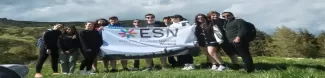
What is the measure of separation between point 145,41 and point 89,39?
2.25 m

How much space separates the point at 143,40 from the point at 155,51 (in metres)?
0.62

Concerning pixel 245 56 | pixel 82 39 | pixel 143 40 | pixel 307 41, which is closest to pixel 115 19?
pixel 143 40

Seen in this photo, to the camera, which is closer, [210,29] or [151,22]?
[210,29]

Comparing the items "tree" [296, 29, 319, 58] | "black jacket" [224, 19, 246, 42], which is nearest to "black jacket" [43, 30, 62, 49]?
"black jacket" [224, 19, 246, 42]

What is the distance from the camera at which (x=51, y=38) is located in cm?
1394

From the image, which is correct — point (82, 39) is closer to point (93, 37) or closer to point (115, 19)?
point (93, 37)

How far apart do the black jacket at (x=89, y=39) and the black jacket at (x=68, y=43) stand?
192 millimetres

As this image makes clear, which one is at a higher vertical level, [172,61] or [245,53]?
[245,53]

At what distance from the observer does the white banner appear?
15719 mm

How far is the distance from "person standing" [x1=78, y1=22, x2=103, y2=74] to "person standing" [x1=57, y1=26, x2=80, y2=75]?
22 cm

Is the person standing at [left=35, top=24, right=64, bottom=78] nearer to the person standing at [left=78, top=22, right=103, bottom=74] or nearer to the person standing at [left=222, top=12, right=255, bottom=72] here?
the person standing at [left=78, top=22, right=103, bottom=74]

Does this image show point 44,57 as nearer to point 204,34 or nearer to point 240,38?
point 204,34

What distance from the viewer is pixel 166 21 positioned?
1672 centimetres

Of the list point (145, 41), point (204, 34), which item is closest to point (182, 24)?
point (145, 41)
